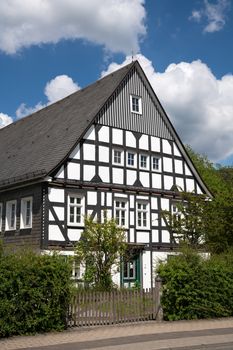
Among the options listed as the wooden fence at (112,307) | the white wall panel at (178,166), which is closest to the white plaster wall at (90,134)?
the white wall panel at (178,166)

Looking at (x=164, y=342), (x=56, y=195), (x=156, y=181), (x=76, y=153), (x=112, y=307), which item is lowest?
(x=164, y=342)

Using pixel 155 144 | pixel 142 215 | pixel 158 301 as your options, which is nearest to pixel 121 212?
pixel 142 215

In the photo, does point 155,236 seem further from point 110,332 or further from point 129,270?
point 110,332

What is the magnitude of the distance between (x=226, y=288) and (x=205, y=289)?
884mm

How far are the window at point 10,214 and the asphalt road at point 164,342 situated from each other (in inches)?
585

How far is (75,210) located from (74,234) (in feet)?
4.09

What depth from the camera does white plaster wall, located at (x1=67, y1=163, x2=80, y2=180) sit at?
976 inches

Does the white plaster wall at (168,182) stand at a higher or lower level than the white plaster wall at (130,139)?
lower

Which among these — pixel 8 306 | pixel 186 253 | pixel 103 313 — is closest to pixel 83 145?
pixel 186 253

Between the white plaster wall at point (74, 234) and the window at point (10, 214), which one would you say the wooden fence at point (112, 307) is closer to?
the white plaster wall at point (74, 234)

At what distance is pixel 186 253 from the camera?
16.5 metres

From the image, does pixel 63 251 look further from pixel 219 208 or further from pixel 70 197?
pixel 219 208

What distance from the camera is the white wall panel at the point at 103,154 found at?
26.3 m

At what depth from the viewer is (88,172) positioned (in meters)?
25.6
